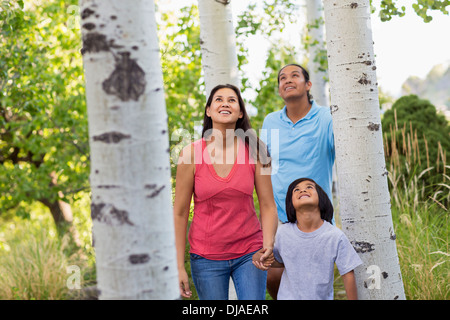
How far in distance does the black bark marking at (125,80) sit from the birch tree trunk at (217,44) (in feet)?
8.39

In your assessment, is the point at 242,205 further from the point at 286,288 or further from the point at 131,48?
the point at 131,48

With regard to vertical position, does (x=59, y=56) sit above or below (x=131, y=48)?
above

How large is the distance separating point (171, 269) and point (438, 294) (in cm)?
330

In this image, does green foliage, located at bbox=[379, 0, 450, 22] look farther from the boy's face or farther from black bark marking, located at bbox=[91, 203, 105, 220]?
black bark marking, located at bbox=[91, 203, 105, 220]

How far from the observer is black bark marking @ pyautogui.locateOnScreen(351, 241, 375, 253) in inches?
115

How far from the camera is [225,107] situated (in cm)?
293

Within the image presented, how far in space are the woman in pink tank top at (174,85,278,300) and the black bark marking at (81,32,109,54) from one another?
1213 millimetres

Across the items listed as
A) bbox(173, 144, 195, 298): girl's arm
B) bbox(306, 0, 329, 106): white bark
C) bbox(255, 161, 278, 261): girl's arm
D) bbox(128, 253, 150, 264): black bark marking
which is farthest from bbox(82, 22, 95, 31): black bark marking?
bbox(306, 0, 329, 106): white bark

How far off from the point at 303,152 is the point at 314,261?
0.94m

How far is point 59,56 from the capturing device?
10203mm

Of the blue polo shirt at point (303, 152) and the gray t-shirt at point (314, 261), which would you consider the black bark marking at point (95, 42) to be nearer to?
the gray t-shirt at point (314, 261)

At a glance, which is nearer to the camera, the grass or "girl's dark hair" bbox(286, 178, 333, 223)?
"girl's dark hair" bbox(286, 178, 333, 223)

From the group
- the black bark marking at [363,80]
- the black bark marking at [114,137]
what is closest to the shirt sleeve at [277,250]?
the black bark marking at [363,80]
